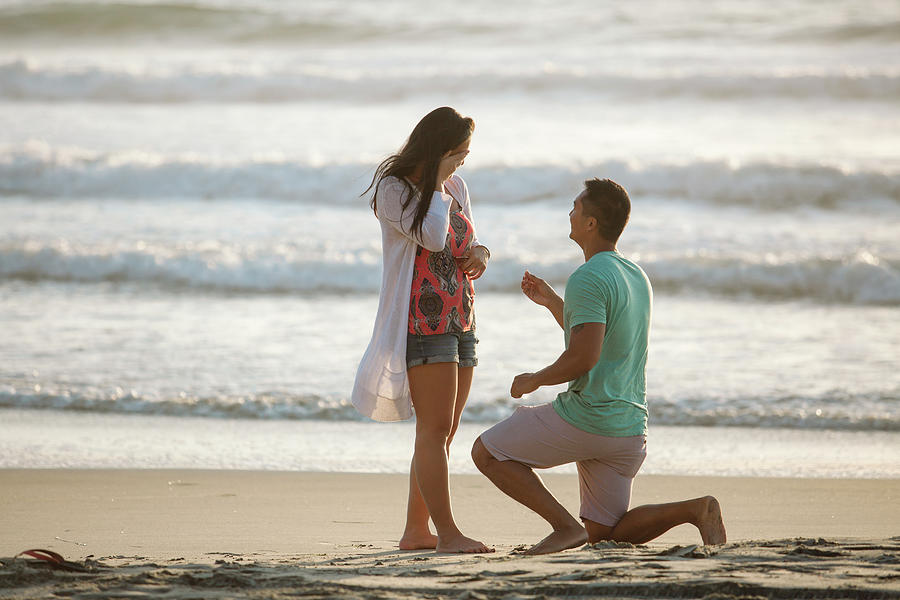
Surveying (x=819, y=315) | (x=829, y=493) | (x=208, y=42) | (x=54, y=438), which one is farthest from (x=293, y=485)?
(x=208, y=42)

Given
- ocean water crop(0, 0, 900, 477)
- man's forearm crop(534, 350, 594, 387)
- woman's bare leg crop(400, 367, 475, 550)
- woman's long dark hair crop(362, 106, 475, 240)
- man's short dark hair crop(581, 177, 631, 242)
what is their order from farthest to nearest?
ocean water crop(0, 0, 900, 477), woman's bare leg crop(400, 367, 475, 550), woman's long dark hair crop(362, 106, 475, 240), man's short dark hair crop(581, 177, 631, 242), man's forearm crop(534, 350, 594, 387)

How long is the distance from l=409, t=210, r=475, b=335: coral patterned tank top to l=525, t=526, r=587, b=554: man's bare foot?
78cm

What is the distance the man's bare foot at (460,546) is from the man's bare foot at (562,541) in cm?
20

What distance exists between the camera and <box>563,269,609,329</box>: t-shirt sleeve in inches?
130

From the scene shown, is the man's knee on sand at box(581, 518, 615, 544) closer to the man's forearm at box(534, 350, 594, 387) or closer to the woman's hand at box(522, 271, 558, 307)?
the man's forearm at box(534, 350, 594, 387)

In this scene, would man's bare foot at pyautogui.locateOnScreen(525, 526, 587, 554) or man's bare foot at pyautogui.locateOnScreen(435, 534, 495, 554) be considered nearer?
man's bare foot at pyautogui.locateOnScreen(525, 526, 587, 554)

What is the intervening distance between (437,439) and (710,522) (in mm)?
994

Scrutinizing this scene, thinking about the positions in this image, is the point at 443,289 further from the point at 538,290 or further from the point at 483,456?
the point at 483,456

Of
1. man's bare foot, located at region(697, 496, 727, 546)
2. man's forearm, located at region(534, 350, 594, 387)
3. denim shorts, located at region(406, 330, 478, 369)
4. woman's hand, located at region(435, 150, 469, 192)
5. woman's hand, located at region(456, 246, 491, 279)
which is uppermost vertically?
woman's hand, located at region(435, 150, 469, 192)

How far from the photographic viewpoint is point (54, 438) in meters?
5.79

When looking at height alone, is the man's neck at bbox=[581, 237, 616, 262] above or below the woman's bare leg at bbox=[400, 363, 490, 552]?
above

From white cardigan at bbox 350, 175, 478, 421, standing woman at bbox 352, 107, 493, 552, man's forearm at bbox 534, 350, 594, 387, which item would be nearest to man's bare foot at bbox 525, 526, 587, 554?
standing woman at bbox 352, 107, 493, 552

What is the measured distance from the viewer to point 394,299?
360cm

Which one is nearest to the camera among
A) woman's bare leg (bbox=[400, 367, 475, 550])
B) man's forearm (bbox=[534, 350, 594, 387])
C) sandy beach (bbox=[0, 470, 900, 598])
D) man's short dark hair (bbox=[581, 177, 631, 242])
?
sandy beach (bbox=[0, 470, 900, 598])
